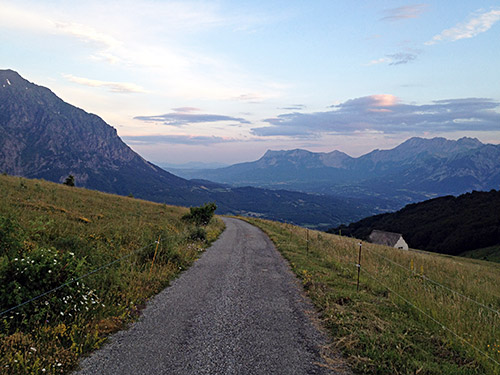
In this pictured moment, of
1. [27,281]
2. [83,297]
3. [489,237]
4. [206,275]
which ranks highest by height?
[27,281]

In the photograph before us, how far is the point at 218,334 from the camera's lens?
258 inches

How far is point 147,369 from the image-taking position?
16.8 ft

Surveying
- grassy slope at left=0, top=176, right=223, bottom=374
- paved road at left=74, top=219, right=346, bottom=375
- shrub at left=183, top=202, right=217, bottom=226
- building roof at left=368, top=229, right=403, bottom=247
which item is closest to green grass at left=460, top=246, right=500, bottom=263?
building roof at left=368, top=229, right=403, bottom=247

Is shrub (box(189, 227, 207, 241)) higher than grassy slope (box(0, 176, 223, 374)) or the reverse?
the reverse

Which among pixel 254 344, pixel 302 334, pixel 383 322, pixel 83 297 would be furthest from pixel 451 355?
pixel 83 297

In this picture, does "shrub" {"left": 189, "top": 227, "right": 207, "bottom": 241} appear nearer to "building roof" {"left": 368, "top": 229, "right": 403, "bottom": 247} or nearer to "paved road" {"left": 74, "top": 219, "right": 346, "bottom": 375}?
"paved road" {"left": 74, "top": 219, "right": 346, "bottom": 375}

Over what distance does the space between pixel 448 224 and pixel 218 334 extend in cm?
14186

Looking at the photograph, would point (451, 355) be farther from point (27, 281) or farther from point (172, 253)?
point (172, 253)

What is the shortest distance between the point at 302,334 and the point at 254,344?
4.14ft

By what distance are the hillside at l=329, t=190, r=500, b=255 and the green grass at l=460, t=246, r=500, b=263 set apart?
571 cm

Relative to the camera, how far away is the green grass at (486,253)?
80.2 metres

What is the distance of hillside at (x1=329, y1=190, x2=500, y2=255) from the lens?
100 metres

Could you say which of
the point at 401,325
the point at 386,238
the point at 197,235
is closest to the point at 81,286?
the point at 401,325

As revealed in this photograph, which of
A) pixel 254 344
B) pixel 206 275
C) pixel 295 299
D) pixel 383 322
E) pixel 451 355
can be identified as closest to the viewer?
pixel 451 355
